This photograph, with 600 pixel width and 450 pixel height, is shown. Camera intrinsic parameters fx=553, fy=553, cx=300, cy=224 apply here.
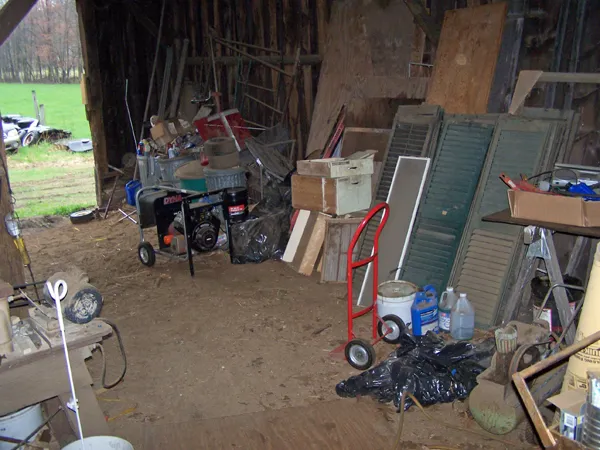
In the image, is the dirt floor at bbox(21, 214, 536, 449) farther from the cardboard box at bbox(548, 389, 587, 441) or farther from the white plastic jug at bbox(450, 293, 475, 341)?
the cardboard box at bbox(548, 389, 587, 441)

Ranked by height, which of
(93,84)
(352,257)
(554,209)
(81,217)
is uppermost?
(93,84)

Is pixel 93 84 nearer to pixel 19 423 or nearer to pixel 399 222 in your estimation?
pixel 399 222

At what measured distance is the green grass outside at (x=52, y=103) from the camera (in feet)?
52.0

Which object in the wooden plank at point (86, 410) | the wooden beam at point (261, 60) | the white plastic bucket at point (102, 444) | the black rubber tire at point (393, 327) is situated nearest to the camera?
the white plastic bucket at point (102, 444)

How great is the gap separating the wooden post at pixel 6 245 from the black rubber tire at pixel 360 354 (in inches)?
90.8

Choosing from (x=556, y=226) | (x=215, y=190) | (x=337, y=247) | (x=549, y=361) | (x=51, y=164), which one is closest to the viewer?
(x=549, y=361)

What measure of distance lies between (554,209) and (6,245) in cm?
351

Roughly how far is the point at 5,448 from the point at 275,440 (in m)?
1.40

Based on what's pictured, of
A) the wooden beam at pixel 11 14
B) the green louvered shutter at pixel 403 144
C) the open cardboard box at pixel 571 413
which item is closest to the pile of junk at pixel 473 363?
the open cardboard box at pixel 571 413

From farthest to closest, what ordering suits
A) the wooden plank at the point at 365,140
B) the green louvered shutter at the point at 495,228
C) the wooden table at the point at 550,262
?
the wooden plank at the point at 365,140
the green louvered shutter at the point at 495,228
the wooden table at the point at 550,262

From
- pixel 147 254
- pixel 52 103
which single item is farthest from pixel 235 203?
pixel 52 103

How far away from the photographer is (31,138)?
1412 cm

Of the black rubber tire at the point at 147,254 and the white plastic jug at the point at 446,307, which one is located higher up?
the white plastic jug at the point at 446,307

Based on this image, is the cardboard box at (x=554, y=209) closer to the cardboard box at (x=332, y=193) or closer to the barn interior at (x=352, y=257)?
the barn interior at (x=352, y=257)
